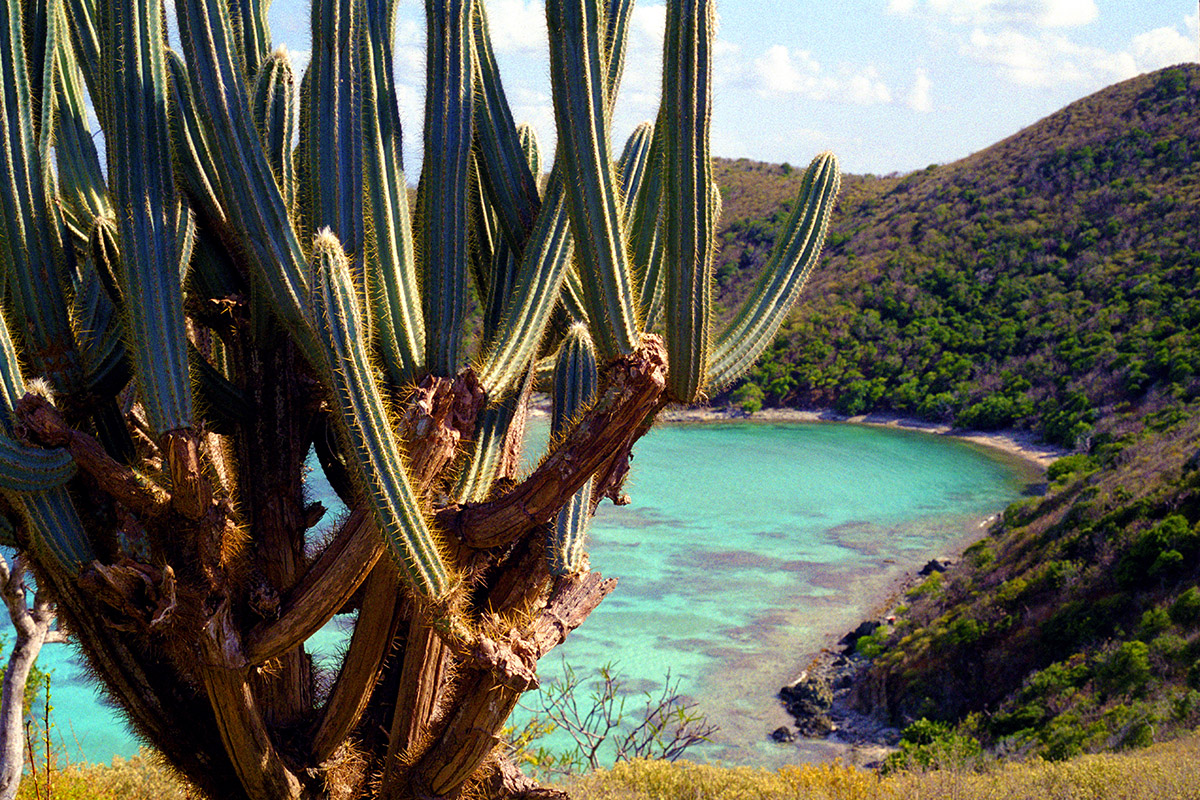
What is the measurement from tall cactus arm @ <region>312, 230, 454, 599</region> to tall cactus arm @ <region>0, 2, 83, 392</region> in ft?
3.88

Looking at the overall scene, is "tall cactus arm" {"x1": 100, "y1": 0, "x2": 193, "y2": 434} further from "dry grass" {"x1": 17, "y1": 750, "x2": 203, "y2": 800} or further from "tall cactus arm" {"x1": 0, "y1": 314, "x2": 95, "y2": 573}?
"dry grass" {"x1": 17, "y1": 750, "x2": 203, "y2": 800}

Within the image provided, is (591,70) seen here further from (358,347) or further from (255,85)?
(255,85)

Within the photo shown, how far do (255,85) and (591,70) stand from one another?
1.54 metres

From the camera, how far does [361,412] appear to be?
2.68 meters

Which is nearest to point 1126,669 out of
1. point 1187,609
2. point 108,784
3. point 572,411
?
point 1187,609

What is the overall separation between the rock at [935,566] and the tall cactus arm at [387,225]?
19.4 meters

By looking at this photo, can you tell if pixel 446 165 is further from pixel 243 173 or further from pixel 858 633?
pixel 858 633

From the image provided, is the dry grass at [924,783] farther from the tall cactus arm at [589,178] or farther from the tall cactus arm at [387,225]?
the tall cactus arm at [589,178]

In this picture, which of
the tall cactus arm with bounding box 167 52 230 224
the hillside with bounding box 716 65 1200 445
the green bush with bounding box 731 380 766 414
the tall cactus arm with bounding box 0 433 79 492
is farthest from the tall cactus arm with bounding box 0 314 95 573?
the green bush with bounding box 731 380 766 414

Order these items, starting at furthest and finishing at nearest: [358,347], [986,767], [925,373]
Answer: [925,373] < [986,767] < [358,347]

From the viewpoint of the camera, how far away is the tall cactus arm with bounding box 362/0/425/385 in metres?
3.17

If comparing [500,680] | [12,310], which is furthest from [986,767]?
[12,310]

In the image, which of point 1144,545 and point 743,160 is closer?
point 1144,545

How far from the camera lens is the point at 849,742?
45.9 ft
